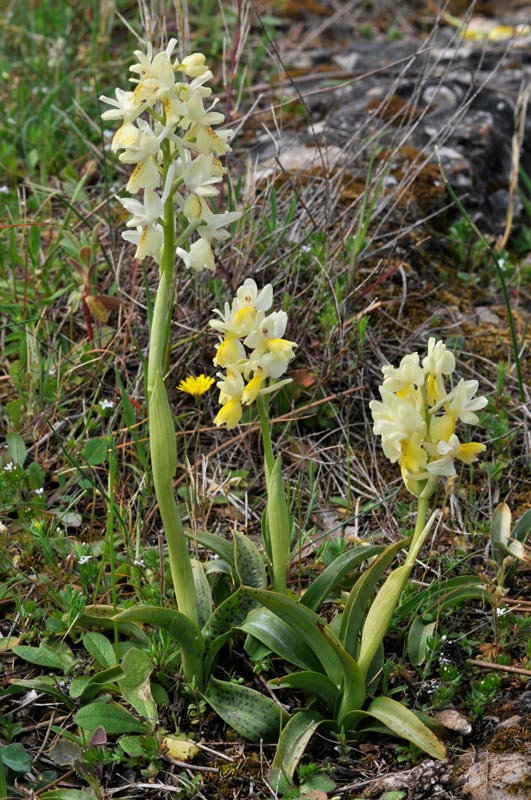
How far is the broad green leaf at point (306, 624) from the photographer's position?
1.71 meters

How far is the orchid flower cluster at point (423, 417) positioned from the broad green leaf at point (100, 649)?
30.3 inches

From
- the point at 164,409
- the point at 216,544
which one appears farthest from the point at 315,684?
the point at 164,409

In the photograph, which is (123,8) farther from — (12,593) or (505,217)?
(12,593)

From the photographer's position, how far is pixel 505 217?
3664 mm

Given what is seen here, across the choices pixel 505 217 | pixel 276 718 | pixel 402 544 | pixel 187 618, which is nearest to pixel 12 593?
pixel 187 618

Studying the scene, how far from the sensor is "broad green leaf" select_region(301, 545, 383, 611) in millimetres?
1904

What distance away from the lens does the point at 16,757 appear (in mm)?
1710

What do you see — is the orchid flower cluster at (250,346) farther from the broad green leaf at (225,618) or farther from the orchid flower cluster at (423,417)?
the broad green leaf at (225,618)

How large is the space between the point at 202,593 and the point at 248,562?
122 millimetres

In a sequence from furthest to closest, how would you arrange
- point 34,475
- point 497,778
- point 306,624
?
point 34,475 < point 306,624 < point 497,778

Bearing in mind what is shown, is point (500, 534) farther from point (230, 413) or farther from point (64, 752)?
point (64, 752)

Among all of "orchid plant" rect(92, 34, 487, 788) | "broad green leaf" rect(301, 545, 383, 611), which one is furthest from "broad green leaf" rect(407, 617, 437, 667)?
"broad green leaf" rect(301, 545, 383, 611)

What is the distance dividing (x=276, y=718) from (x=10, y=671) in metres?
0.61

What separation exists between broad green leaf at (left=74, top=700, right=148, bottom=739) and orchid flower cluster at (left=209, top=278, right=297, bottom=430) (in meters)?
0.62
